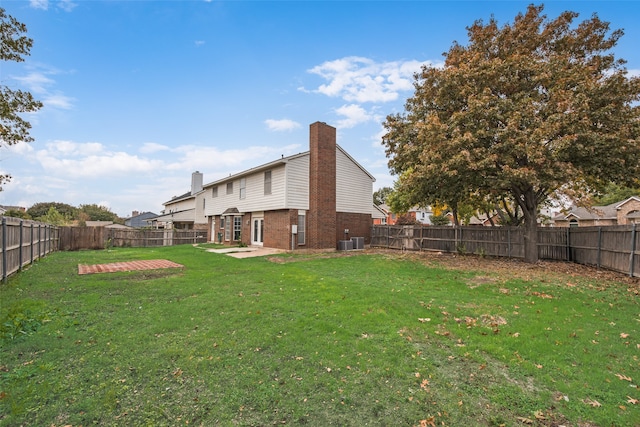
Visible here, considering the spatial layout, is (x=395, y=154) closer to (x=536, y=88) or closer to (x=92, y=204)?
(x=536, y=88)

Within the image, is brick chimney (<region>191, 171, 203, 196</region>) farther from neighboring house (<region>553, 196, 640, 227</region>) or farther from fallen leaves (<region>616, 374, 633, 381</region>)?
neighboring house (<region>553, 196, 640, 227</region>)

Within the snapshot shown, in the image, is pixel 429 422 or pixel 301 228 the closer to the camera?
pixel 429 422

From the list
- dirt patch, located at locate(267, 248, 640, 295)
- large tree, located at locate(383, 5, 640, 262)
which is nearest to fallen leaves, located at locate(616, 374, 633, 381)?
dirt patch, located at locate(267, 248, 640, 295)

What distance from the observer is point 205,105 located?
52.1 feet

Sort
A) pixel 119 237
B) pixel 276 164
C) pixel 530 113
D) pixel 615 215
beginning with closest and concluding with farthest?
pixel 530 113, pixel 276 164, pixel 119 237, pixel 615 215

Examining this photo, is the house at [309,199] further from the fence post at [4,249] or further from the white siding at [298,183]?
the fence post at [4,249]

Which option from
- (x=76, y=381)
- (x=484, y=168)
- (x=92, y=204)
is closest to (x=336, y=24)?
(x=484, y=168)

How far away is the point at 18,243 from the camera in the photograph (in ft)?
31.1

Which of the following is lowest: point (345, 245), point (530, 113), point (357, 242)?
point (345, 245)

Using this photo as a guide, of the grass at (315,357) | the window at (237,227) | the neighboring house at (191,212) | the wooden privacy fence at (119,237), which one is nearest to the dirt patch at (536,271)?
the grass at (315,357)

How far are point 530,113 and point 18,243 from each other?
18443 millimetres

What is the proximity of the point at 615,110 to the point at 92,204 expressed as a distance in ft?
297

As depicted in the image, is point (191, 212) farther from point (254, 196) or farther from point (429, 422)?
point (429, 422)

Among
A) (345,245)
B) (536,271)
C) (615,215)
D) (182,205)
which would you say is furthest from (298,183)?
(615,215)
